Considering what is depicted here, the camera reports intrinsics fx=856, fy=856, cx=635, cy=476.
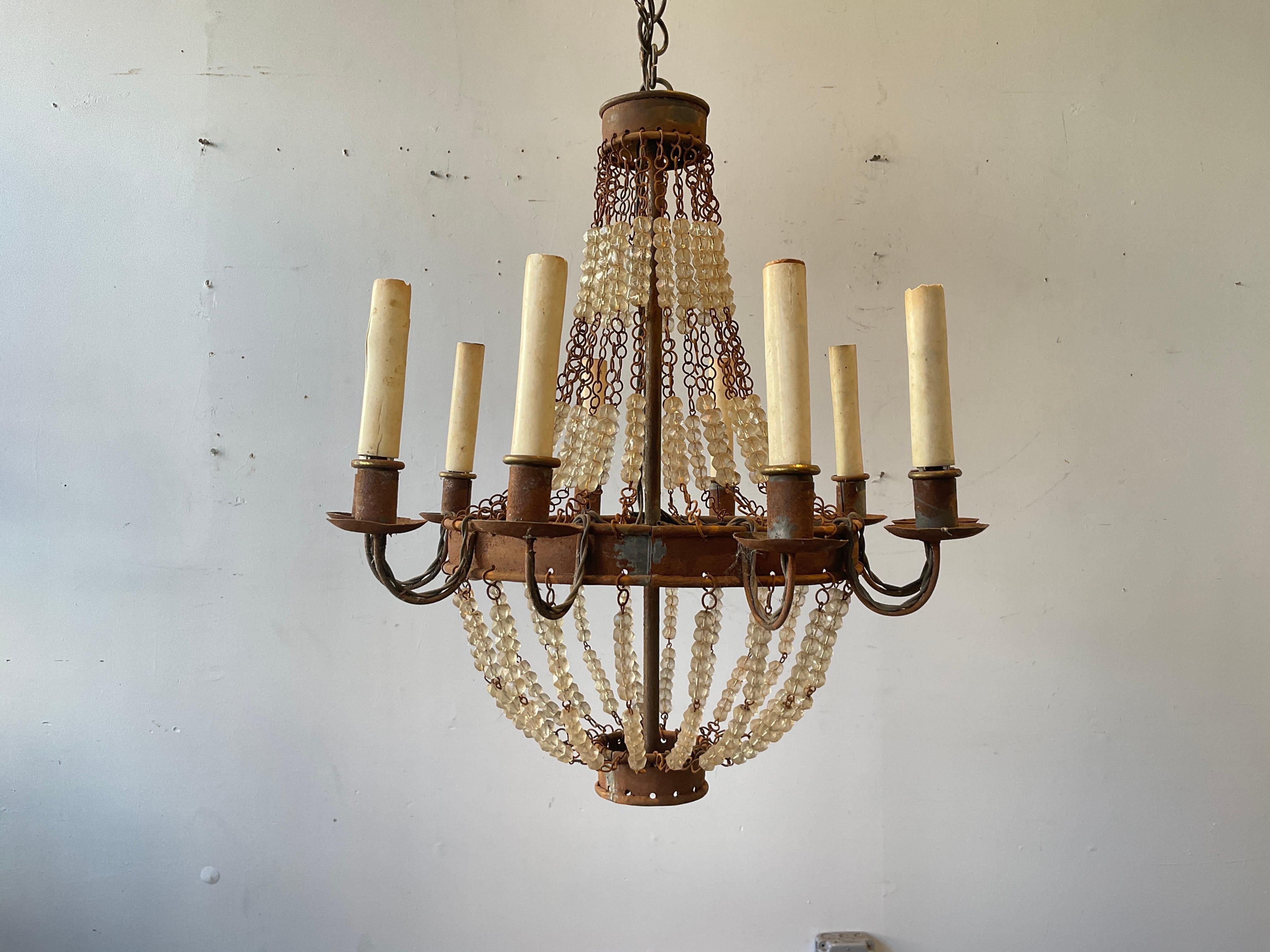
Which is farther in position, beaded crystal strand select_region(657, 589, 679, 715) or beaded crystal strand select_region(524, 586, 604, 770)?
beaded crystal strand select_region(657, 589, 679, 715)

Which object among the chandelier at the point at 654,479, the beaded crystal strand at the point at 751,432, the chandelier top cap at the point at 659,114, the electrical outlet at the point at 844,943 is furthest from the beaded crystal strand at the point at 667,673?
the electrical outlet at the point at 844,943

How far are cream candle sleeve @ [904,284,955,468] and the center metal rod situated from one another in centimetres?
27

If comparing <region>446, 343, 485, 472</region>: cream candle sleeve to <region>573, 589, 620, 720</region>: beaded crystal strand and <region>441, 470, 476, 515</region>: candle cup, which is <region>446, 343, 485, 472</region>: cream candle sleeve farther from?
<region>573, 589, 620, 720</region>: beaded crystal strand

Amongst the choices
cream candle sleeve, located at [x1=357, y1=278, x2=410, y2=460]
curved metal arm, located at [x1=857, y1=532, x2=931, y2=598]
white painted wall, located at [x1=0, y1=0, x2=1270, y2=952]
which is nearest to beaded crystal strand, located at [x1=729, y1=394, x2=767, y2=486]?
curved metal arm, located at [x1=857, y1=532, x2=931, y2=598]

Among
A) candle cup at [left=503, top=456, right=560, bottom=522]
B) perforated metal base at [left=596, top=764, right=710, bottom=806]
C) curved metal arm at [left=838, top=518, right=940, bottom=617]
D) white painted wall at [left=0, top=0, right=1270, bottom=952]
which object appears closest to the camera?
candle cup at [left=503, top=456, right=560, bottom=522]

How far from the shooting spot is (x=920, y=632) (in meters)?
1.62

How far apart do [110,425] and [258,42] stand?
770mm

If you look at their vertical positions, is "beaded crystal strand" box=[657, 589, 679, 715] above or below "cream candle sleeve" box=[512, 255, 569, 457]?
below

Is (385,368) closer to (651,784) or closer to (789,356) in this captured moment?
(789,356)

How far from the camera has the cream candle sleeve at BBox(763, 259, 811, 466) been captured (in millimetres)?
685

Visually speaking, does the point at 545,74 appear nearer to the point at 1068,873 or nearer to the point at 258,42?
the point at 258,42

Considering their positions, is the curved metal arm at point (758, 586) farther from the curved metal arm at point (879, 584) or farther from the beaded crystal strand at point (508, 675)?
the beaded crystal strand at point (508, 675)

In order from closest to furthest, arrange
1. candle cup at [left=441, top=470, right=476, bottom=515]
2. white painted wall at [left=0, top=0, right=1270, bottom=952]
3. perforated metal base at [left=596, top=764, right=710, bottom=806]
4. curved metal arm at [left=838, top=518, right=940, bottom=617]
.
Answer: curved metal arm at [left=838, top=518, right=940, bottom=617] < perforated metal base at [left=596, top=764, right=710, bottom=806] < candle cup at [left=441, top=470, right=476, bottom=515] < white painted wall at [left=0, top=0, right=1270, bottom=952]

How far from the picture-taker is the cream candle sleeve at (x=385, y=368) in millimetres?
754
